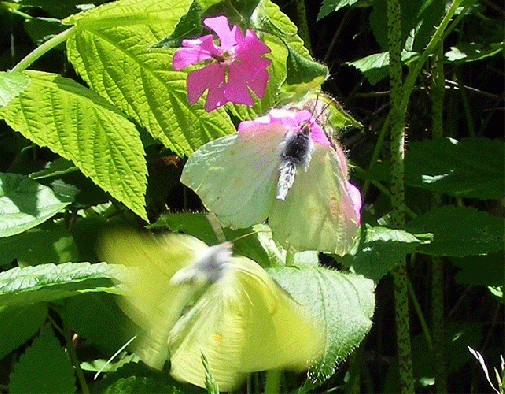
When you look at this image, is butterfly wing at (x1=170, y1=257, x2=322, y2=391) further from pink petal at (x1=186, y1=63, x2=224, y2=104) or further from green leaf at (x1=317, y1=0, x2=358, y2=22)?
green leaf at (x1=317, y1=0, x2=358, y2=22)

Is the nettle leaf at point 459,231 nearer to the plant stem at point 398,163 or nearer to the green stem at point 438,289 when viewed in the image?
the plant stem at point 398,163

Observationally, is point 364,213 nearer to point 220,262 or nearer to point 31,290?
point 220,262

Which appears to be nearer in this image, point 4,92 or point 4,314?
point 4,92

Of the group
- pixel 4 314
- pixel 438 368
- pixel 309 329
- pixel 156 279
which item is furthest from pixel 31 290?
pixel 438 368

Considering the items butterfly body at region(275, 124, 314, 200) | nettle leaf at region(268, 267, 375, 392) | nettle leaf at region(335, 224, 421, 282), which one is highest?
butterfly body at region(275, 124, 314, 200)

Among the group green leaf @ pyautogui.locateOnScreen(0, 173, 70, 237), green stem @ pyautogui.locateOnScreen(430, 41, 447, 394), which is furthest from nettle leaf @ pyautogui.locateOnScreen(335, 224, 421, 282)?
green stem @ pyautogui.locateOnScreen(430, 41, 447, 394)

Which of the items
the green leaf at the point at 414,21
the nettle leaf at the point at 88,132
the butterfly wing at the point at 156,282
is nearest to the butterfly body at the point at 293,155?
the butterfly wing at the point at 156,282
